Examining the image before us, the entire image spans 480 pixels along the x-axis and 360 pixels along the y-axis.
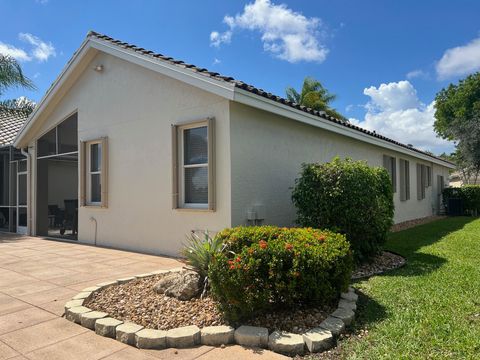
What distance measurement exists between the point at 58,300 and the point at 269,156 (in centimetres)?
502

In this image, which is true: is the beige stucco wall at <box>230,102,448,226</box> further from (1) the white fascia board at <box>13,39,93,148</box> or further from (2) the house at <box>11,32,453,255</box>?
(1) the white fascia board at <box>13,39,93,148</box>

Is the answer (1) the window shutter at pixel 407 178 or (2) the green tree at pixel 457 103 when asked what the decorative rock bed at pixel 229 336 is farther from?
(2) the green tree at pixel 457 103

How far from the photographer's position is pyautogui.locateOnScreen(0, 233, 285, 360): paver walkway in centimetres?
357

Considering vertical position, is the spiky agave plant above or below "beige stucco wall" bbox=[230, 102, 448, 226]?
below

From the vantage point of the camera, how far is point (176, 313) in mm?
4371

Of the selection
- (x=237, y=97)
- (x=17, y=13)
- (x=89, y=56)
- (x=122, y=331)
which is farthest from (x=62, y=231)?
(x=122, y=331)

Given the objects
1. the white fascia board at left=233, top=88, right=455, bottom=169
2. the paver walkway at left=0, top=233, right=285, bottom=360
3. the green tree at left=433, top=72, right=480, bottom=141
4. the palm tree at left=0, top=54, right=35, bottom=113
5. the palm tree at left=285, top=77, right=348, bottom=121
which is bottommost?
the paver walkway at left=0, top=233, right=285, bottom=360

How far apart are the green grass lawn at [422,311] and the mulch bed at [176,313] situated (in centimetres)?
55

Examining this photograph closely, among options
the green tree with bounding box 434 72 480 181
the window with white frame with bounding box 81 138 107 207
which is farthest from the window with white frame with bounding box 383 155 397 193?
the green tree with bounding box 434 72 480 181

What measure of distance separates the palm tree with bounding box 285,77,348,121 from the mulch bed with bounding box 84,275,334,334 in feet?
80.7

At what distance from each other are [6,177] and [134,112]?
9.57m

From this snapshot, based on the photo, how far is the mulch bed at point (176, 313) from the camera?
13.3ft

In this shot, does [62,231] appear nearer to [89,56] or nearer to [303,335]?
[89,56]

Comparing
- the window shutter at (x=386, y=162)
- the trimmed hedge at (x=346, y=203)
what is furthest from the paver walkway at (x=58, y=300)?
the window shutter at (x=386, y=162)
